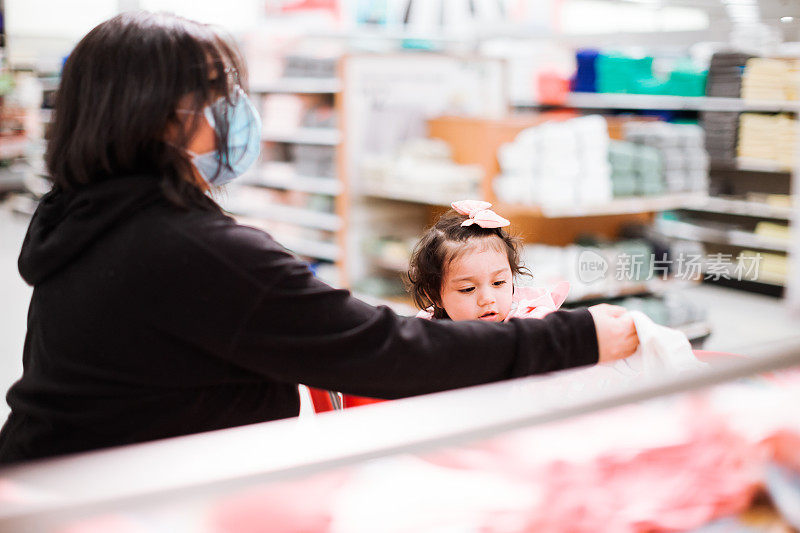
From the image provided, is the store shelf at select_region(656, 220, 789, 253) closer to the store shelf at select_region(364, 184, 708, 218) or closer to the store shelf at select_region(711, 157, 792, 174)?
the store shelf at select_region(711, 157, 792, 174)

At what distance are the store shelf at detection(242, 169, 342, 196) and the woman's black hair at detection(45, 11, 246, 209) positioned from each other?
14.2ft

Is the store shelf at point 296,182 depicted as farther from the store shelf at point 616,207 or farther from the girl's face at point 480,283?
the girl's face at point 480,283

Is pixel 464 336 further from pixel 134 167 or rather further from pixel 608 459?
pixel 134 167

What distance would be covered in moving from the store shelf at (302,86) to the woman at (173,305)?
15.8 feet

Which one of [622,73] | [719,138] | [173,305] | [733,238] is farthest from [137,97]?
[622,73]

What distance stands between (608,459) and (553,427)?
0.76 feet

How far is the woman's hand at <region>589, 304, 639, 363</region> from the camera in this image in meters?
1.29

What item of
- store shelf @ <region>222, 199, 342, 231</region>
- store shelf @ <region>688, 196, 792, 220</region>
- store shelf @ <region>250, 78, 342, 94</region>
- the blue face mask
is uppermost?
store shelf @ <region>250, 78, 342, 94</region>

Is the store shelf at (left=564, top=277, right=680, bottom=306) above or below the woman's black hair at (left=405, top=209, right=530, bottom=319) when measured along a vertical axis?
below

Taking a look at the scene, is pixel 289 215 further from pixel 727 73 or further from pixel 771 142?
pixel 727 73

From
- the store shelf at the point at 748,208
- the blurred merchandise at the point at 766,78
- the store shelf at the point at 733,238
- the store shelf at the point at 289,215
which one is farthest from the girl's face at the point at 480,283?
the store shelf at the point at 748,208

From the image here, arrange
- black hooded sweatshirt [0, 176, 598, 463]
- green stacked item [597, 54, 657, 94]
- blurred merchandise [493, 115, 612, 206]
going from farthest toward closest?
green stacked item [597, 54, 657, 94] → blurred merchandise [493, 115, 612, 206] → black hooded sweatshirt [0, 176, 598, 463]

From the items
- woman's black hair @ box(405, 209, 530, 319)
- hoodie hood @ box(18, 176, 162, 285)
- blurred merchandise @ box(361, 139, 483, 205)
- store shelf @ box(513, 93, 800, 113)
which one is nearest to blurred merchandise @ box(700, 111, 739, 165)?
store shelf @ box(513, 93, 800, 113)

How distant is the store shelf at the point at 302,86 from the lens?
6242 mm
